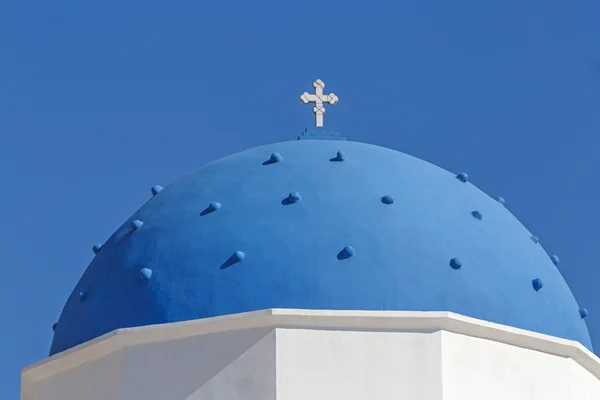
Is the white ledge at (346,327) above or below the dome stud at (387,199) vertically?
below

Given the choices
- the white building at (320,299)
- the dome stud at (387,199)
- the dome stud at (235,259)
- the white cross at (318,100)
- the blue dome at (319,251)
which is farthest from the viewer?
the white cross at (318,100)

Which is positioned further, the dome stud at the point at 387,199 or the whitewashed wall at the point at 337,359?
the dome stud at the point at 387,199

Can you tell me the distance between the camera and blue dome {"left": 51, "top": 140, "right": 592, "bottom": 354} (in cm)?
1557

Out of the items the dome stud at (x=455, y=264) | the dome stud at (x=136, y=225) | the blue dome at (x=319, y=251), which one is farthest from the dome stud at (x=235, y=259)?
the dome stud at (x=455, y=264)

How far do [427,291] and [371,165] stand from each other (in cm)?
180

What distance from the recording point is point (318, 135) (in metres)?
17.9

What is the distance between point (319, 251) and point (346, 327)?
0.87 m

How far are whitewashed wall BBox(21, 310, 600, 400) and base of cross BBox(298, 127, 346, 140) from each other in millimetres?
3177

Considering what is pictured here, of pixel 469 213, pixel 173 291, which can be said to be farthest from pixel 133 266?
pixel 469 213

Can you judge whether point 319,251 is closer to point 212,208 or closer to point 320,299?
point 320,299

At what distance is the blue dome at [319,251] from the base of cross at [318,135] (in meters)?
0.55

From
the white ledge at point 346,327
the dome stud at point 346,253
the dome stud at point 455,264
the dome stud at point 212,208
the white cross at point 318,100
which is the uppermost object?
the white cross at point 318,100

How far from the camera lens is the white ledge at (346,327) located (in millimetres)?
15102

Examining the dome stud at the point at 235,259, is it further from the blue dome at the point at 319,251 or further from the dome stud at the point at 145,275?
the dome stud at the point at 145,275
